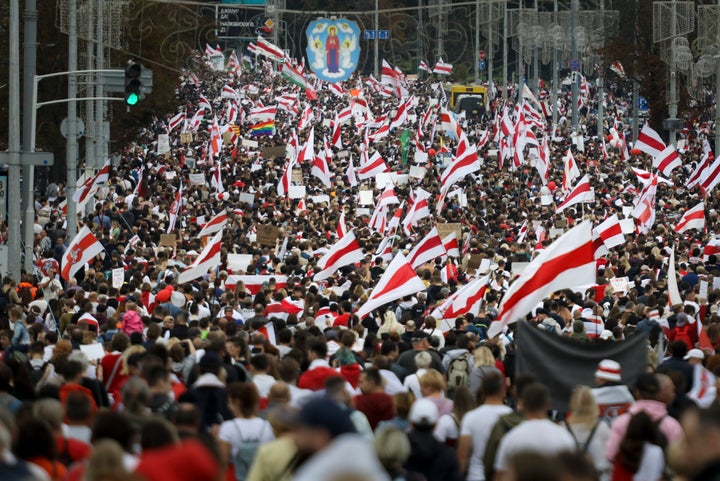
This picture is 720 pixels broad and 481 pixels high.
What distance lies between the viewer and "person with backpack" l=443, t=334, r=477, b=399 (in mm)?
12930

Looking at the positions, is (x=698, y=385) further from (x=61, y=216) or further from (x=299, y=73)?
(x=299, y=73)

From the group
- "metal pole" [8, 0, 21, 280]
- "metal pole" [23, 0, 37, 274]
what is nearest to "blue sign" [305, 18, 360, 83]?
"metal pole" [23, 0, 37, 274]

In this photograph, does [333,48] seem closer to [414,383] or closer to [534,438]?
[414,383]

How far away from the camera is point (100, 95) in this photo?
3778 centimetres

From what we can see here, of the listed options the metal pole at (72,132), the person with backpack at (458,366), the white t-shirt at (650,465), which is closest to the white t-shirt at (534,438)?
the white t-shirt at (650,465)

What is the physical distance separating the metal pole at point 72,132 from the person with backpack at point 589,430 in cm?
2106

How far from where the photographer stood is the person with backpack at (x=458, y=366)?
12930 millimetres

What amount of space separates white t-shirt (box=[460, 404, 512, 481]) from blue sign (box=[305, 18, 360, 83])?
45.7 m

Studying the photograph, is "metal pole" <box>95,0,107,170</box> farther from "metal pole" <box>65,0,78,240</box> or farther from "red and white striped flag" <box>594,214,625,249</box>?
"red and white striped flag" <box>594,214,625,249</box>

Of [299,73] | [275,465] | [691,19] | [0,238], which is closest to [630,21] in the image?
[299,73]

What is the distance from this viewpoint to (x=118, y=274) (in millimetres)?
21031

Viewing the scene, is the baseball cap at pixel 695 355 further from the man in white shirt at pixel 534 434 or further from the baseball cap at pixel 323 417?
the baseball cap at pixel 323 417

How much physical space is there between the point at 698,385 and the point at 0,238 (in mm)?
20328

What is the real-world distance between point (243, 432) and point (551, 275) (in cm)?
432
